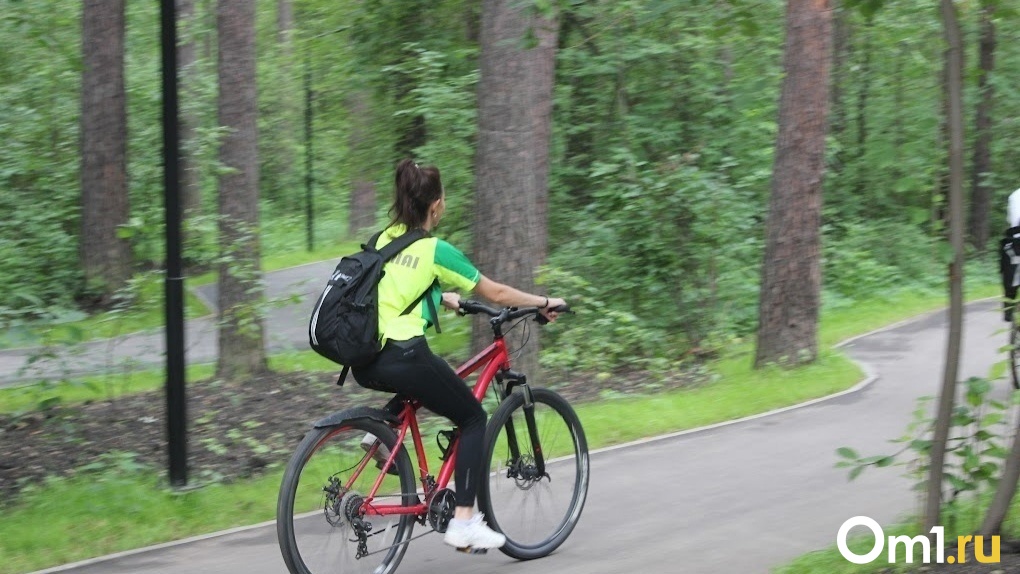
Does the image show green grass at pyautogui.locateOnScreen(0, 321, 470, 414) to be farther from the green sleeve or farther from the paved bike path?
the green sleeve

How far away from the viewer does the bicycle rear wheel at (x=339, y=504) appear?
18.0 ft

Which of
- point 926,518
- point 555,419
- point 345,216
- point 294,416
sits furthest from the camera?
point 345,216

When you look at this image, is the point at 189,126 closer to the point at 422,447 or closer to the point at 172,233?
the point at 172,233

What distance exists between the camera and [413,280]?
18.9 feet

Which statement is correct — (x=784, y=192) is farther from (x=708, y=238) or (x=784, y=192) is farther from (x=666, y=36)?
(x=666, y=36)

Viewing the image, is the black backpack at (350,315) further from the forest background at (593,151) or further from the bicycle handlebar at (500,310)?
the forest background at (593,151)

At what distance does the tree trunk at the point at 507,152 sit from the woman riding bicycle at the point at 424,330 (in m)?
5.09

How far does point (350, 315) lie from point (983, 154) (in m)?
23.9

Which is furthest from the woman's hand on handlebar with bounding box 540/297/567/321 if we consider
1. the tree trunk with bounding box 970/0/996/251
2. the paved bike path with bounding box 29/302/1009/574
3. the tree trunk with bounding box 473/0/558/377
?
the tree trunk with bounding box 970/0/996/251

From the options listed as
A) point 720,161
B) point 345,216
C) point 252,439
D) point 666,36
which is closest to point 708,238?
point 720,161

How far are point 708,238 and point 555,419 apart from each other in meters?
8.68

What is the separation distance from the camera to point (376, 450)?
5.84m

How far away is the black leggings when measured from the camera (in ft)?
18.8

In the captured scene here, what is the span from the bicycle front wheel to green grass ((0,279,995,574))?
142 centimetres
